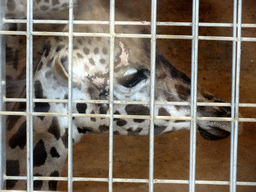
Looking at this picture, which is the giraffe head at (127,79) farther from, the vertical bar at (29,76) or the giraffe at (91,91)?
the vertical bar at (29,76)

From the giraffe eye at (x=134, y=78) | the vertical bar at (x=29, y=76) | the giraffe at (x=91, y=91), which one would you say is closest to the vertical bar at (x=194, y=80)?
the giraffe at (x=91, y=91)

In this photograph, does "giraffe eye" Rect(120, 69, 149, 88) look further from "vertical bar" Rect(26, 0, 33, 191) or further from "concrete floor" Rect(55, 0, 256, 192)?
"vertical bar" Rect(26, 0, 33, 191)

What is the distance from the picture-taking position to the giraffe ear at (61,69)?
1243mm

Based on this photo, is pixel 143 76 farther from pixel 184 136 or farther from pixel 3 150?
pixel 3 150

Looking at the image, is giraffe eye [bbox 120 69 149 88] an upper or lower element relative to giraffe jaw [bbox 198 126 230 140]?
upper

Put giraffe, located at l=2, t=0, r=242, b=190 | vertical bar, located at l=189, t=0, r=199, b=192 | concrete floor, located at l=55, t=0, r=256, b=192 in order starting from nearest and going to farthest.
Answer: vertical bar, located at l=189, t=0, r=199, b=192
giraffe, located at l=2, t=0, r=242, b=190
concrete floor, located at l=55, t=0, r=256, b=192

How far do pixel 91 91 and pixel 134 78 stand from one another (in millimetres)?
183

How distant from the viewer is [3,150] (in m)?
1.08

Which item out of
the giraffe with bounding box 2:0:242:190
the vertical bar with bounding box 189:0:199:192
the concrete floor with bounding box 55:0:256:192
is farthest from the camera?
the concrete floor with bounding box 55:0:256:192

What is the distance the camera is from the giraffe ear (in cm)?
124

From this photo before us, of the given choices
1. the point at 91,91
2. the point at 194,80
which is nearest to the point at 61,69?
the point at 91,91

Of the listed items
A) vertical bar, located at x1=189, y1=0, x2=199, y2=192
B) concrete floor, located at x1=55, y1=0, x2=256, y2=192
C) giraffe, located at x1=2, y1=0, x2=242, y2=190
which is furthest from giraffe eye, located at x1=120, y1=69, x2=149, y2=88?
vertical bar, located at x1=189, y1=0, x2=199, y2=192

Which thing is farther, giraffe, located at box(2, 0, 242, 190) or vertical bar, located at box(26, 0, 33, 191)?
giraffe, located at box(2, 0, 242, 190)

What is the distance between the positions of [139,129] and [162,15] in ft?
1.69
